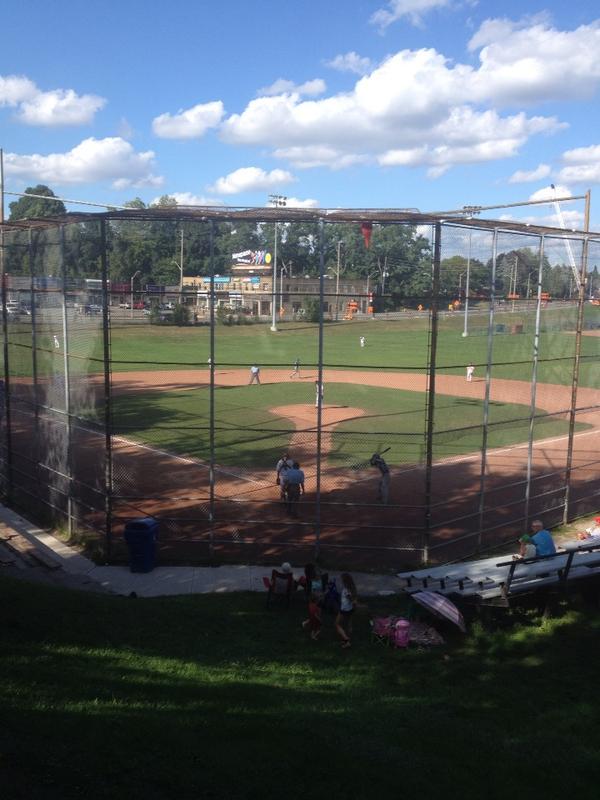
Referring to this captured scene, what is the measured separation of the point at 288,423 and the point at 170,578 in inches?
509

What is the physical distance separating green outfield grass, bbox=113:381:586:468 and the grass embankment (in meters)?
7.54

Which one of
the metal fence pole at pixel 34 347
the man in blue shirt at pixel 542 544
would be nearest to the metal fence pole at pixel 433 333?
the man in blue shirt at pixel 542 544

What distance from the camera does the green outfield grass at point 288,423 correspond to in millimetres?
21188

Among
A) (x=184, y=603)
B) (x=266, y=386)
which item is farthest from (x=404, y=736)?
(x=266, y=386)

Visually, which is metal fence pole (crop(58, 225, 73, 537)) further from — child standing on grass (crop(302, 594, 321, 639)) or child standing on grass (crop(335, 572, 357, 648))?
child standing on grass (crop(335, 572, 357, 648))

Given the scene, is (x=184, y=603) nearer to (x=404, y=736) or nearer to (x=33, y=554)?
(x=33, y=554)

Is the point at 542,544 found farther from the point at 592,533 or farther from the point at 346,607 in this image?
the point at 346,607

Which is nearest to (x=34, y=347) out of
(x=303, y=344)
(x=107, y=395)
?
(x=107, y=395)

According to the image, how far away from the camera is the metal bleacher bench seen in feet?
35.9

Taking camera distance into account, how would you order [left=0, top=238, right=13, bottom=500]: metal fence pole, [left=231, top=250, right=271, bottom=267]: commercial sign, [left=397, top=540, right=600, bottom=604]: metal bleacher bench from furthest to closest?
[left=0, top=238, right=13, bottom=500]: metal fence pole < [left=231, top=250, right=271, bottom=267]: commercial sign < [left=397, top=540, right=600, bottom=604]: metal bleacher bench

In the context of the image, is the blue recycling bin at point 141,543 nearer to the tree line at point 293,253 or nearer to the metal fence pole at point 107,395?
the metal fence pole at point 107,395

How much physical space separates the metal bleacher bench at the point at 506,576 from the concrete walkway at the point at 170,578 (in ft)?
3.72

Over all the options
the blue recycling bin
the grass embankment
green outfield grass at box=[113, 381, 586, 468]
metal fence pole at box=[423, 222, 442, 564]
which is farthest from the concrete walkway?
green outfield grass at box=[113, 381, 586, 468]

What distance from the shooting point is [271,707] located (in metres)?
7.47
